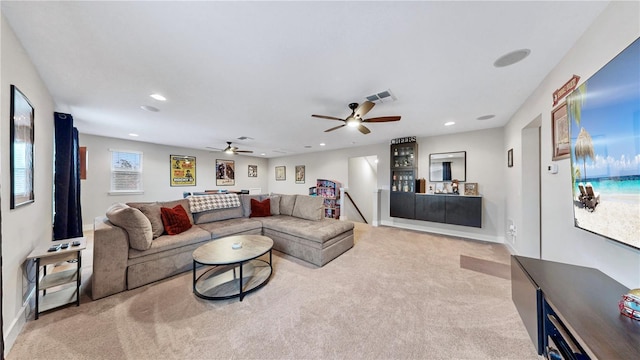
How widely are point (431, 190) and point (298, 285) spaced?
13.0 ft

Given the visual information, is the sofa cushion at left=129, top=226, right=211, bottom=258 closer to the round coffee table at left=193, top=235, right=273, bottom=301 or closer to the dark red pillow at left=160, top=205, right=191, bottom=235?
the dark red pillow at left=160, top=205, right=191, bottom=235

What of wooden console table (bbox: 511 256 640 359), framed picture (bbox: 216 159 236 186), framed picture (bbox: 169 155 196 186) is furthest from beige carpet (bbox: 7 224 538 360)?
framed picture (bbox: 216 159 236 186)

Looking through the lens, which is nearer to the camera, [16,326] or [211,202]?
[16,326]

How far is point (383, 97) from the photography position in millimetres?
2615

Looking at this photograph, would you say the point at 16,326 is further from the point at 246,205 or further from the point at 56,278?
the point at 246,205

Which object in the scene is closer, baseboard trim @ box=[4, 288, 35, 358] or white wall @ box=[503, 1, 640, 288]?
white wall @ box=[503, 1, 640, 288]

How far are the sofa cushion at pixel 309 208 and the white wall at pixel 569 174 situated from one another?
297 centimetres

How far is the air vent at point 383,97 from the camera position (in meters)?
2.50

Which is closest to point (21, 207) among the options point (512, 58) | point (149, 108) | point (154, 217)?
point (154, 217)

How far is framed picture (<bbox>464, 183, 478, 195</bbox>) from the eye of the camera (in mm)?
4332

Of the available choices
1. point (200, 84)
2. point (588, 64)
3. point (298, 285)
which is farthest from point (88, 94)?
point (588, 64)

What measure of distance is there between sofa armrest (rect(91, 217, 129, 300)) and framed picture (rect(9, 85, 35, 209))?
24.1 inches

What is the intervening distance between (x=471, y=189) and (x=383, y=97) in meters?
3.30

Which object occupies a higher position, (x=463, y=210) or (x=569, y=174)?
(x=569, y=174)
